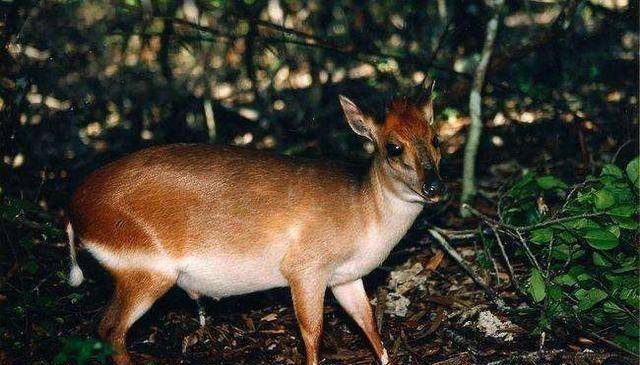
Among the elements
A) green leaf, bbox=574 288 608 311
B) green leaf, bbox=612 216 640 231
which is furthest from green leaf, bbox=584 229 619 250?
green leaf, bbox=574 288 608 311

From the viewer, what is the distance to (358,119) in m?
4.60

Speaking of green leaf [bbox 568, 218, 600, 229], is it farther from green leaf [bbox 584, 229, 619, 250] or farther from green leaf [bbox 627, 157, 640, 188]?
green leaf [bbox 627, 157, 640, 188]

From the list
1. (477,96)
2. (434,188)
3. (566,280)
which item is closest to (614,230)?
(566,280)

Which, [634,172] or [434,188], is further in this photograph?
[634,172]

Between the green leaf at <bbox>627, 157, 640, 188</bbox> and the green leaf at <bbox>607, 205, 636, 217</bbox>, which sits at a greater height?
the green leaf at <bbox>627, 157, 640, 188</bbox>

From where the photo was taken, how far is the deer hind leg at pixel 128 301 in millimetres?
4297

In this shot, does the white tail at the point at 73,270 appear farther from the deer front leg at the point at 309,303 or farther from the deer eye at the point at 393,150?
the deer eye at the point at 393,150

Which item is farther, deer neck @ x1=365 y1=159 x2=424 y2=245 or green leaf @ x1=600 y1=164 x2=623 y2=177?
green leaf @ x1=600 y1=164 x2=623 y2=177

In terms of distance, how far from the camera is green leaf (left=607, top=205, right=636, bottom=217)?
415 cm

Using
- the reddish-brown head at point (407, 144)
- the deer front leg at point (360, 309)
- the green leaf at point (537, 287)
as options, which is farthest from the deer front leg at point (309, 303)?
the green leaf at point (537, 287)

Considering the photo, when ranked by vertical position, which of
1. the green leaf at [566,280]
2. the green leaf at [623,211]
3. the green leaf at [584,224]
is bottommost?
the green leaf at [566,280]

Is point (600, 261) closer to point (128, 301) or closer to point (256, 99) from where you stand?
point (128, 301)

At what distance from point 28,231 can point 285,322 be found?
2732mm

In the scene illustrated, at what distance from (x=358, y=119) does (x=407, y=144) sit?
0.48 metres
